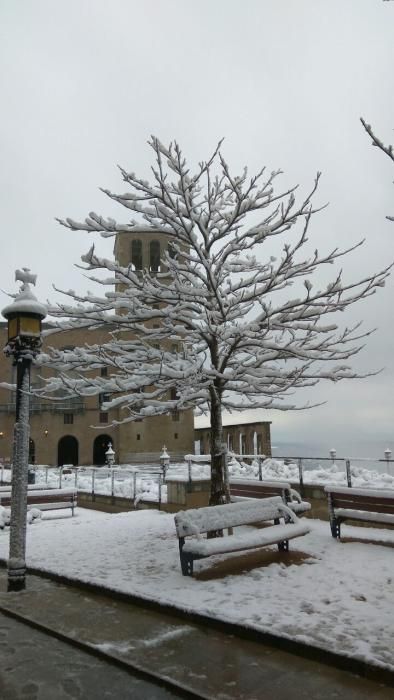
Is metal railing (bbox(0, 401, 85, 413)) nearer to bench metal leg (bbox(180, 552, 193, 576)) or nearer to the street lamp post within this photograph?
the street lamp post

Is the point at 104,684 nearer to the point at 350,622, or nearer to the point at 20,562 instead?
the point at 350,622

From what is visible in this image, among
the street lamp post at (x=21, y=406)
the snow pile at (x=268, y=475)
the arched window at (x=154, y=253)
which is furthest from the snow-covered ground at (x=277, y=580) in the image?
the arched window at (x=154, y=253)

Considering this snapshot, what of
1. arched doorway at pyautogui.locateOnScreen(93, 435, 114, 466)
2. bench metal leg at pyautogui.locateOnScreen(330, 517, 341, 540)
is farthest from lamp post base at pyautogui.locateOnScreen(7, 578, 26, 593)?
arched doorway at pyautogui.locateOnScreen(93, 435, 114, 466)

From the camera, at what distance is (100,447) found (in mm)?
51281

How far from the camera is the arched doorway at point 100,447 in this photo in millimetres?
50562

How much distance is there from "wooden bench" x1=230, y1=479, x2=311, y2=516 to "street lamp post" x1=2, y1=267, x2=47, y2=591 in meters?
5.13

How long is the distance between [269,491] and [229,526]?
3.26 m

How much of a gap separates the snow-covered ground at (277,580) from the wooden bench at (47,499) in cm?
277

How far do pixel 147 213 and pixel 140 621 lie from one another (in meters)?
7.37

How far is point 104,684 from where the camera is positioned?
4129 mm

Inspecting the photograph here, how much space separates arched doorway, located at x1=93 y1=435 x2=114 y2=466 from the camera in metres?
50.6

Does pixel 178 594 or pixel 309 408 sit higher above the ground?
pixel 309 408

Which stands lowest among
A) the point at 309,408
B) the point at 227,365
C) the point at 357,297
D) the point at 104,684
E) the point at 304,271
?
the point at 104,684

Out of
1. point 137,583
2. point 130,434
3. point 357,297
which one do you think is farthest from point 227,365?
point 130,434
